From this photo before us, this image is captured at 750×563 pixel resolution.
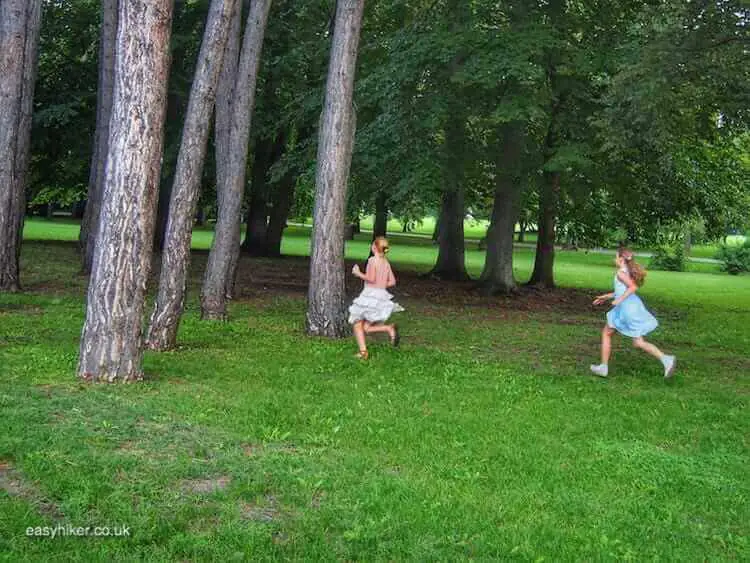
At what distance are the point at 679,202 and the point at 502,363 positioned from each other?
1364 cm

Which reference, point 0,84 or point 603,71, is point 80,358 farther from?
point 603,71

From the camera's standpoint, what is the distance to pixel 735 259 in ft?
152

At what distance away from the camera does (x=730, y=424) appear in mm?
8773

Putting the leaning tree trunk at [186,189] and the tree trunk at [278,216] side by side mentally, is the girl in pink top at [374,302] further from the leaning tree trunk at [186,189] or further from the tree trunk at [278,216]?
the tree trunk at [278,216]

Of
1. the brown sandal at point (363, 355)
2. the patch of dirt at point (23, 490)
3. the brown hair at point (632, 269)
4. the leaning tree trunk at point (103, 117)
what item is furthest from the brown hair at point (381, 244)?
the leaning tree trunk at point (103, 117)

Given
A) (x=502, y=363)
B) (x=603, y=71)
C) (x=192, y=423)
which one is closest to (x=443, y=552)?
(x=192, y=423)

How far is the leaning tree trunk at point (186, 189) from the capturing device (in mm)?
11406

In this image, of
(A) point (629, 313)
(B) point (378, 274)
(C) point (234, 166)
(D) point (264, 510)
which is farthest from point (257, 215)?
(D) point (264, 510)

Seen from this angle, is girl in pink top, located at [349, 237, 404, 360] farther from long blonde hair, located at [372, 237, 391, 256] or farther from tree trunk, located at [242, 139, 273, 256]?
tree trunk, located at [242, 139, 273, 256]

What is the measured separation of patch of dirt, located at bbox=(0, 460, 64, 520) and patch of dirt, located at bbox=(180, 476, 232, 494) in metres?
0.83

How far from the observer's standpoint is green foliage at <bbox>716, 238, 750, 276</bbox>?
151 ft

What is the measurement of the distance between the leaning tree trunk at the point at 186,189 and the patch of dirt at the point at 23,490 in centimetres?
547

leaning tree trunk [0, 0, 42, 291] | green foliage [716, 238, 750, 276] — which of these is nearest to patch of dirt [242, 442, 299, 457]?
leaning tree trunk [0, 0, 42, 291]

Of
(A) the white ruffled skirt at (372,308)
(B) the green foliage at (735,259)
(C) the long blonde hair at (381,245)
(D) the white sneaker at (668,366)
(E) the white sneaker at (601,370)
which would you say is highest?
(B) the green foliage at (735,259)
